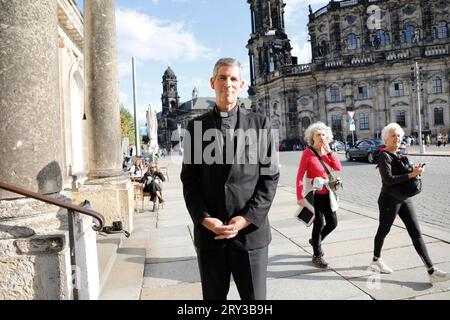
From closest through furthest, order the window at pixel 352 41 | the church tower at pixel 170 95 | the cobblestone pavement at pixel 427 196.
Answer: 1. the cobblestone pavement at pixel 427 196
2. the window at pixel 352 41
3. the church tower at pixel 170 95

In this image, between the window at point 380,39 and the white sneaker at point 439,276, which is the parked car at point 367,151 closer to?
the white sneaker at point 439,276

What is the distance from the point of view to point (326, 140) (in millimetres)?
4879

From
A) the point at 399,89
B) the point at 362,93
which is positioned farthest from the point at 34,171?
the point at 399,89

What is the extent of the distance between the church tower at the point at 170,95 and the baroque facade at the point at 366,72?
63.1 meters

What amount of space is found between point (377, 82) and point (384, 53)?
4.18 metres

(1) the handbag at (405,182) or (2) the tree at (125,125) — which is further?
(2) the tree at (125,125)

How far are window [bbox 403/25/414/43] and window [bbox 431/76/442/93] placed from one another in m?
8.86

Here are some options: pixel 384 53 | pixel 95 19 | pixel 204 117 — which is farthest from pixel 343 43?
pixel 204 117

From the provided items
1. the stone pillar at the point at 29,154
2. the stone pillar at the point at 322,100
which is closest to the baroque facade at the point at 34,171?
the stone pillar at the point at 29,154

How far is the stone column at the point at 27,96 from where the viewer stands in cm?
280

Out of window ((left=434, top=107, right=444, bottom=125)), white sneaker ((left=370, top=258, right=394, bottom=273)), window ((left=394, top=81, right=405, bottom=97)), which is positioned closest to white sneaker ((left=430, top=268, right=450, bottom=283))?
white sneaker ((left=370, top=258, right=394, bottom=273))

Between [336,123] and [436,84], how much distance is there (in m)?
13.6

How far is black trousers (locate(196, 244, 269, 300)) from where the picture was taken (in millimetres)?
2340

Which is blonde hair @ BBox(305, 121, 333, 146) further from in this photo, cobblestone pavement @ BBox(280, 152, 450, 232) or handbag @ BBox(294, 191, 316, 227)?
cobblestone pavement @ BBox(280, 152, 450, 232)
